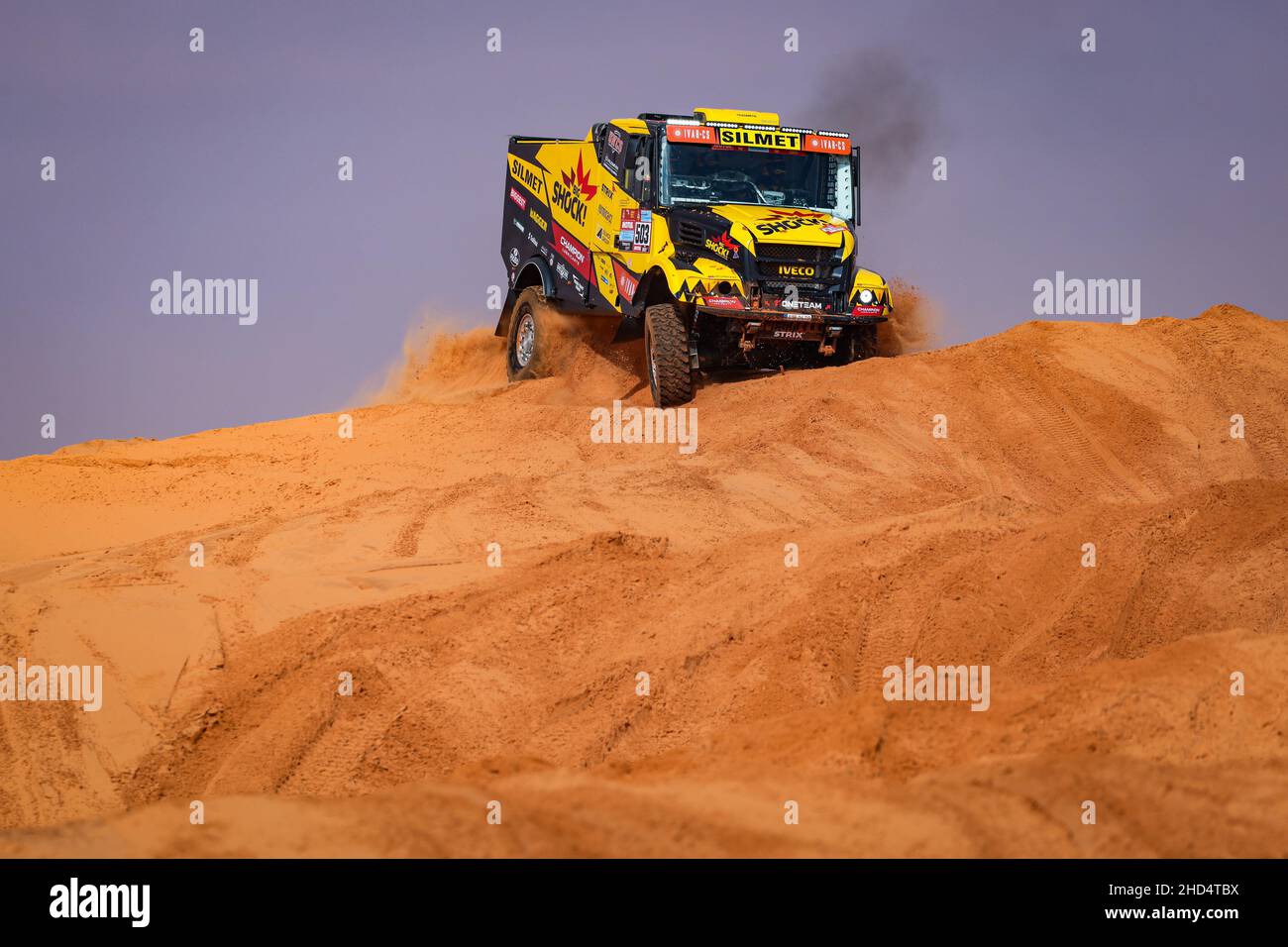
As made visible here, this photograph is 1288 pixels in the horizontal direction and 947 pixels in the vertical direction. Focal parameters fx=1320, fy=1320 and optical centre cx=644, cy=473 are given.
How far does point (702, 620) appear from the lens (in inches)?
293

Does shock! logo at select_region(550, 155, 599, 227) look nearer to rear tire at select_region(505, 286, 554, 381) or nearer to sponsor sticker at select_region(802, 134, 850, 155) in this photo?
rear tire at select_region(505, 286, 554, 381)

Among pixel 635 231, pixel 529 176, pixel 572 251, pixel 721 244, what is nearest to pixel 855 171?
pixel 721 244

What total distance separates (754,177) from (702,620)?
674 cm

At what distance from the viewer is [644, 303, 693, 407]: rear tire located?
1204 cm

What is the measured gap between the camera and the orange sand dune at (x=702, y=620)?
4.41 metres

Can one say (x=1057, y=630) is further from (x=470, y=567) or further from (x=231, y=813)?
(x=231, y=813)

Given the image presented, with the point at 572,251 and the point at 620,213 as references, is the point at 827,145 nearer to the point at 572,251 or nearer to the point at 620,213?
the point at 620,213

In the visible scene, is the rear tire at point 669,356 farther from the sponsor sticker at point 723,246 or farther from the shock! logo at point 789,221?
the shock! logo at point 789,221

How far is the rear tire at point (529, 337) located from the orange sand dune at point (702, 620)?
117 centimetres

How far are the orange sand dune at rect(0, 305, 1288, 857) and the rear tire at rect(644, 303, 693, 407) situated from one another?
1.64 ft

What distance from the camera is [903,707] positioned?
5.57 meters

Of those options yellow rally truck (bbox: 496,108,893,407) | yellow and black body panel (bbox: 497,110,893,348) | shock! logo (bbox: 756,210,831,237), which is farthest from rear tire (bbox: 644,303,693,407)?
shock! logo (bbox: 756,210,831,237)

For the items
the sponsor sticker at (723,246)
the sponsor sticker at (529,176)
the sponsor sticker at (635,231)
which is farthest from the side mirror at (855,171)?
the sponsor sticker at (529,176)

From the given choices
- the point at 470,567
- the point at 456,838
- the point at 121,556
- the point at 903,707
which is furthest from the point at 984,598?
the point at 121,556
